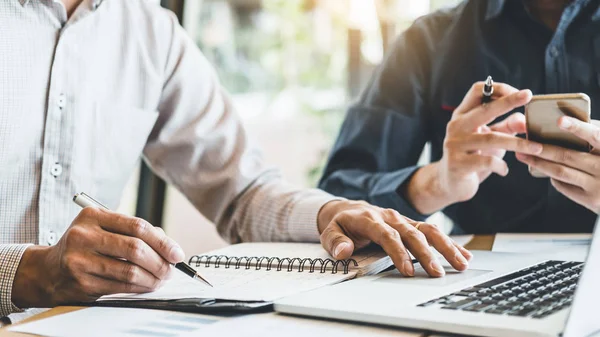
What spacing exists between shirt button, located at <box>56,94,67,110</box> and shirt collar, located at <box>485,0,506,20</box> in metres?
0.98

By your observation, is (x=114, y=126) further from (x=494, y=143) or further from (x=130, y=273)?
(x=494, y=143)

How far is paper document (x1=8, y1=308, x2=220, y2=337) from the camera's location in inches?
25.1

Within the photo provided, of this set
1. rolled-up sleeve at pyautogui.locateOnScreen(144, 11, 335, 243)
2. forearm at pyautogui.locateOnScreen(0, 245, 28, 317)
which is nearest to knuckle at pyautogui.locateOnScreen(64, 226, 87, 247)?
forearm at pyautogui.locateOnScreen(0, 245, 28, 317)

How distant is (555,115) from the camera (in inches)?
42.7

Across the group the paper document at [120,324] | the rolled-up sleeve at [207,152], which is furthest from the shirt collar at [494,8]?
the paper document at [120,324]

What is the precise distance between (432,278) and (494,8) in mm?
979

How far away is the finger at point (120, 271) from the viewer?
77 centimetres

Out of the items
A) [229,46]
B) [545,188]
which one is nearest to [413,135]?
[545,188]

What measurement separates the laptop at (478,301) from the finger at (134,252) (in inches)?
6.1

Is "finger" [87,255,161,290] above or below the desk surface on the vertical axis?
above

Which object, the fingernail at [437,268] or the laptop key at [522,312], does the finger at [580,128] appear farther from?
the laptop key at [522,312]

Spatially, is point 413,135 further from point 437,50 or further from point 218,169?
point 218,169

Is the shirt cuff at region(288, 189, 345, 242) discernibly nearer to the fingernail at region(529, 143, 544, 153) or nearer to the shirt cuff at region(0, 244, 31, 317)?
the fingernail at region(529, 143, 544, 153)

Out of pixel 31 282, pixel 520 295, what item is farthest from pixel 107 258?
pixel 520 295
